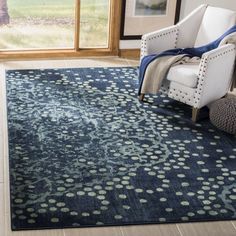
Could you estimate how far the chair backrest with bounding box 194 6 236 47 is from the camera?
5652 millimetres

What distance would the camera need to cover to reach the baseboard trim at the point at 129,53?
6820mm

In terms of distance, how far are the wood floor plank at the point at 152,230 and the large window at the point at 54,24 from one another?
3318 millimetres

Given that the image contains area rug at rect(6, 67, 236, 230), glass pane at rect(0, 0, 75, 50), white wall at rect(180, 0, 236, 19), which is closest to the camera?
area rug at rect(6, 67, 236, 230)

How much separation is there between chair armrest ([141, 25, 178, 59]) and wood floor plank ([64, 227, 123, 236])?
2338 mm

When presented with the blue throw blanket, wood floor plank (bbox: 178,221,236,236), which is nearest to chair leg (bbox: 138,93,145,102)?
the blue throw blanket

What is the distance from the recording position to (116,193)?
4.12 m

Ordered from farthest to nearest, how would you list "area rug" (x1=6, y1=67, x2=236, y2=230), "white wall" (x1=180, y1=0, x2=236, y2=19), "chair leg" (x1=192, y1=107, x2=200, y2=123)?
1. "white wall" (x1=180, y1=0, x2=236, y2=19)
2. "chair leg" (x1=192, y1=107, x2=200, y2=123)
3. "area rug" (x1=6, y1=67, x2=236, y2=230)

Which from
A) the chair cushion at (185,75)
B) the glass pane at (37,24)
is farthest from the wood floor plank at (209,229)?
the glass pane at (37,24)

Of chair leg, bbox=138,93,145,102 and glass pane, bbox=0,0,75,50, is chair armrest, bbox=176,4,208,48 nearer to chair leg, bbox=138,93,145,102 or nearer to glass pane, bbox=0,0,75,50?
chair leg, bbox=138,93,145,102

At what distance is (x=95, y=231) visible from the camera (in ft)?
12.2

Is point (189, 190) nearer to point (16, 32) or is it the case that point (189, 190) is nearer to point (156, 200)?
point (156, 200)

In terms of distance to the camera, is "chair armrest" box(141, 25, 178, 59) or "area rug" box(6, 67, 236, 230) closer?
"area rug" box(6, 67, 236, 230)

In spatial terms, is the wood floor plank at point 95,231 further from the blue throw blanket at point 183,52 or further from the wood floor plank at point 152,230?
the blue throw blanket at point 183,52

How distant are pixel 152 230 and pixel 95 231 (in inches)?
14.0
